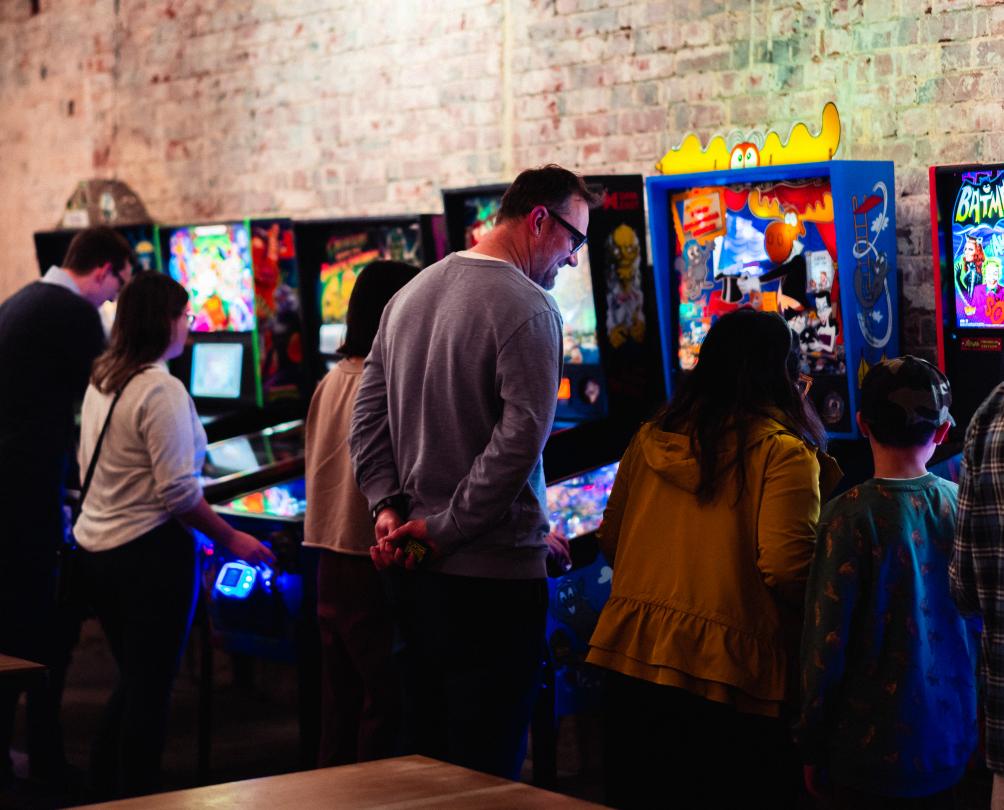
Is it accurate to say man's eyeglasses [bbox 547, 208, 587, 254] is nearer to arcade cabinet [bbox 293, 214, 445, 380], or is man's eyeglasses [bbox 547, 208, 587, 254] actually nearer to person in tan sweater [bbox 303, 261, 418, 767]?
person in tan sweater [bbox 303, 261, 418, 767]

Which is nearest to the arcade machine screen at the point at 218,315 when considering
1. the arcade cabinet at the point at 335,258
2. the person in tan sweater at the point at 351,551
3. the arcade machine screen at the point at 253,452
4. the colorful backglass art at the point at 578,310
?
the arcade machine screen at the point at 253,452

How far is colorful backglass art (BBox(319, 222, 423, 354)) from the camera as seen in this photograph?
4566 mm

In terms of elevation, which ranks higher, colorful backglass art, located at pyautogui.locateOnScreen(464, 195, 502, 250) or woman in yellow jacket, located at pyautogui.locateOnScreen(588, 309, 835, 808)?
colorful backglass art, located at pyautogui.locateOnScreen(464, 195, 502, 250)

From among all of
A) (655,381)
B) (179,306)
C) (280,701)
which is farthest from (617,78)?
(280,701)

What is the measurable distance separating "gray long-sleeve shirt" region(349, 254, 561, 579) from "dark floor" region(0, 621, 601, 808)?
152 centimetres

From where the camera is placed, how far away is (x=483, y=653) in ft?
8.33

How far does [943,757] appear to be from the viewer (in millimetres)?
2248

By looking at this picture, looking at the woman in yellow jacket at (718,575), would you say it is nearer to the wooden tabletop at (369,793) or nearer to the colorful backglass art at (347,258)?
the wooden tabletop at (369,793)

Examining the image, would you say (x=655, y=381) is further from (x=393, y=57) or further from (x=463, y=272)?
(x=393, y=57)

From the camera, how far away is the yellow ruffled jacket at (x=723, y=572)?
95.4 inches

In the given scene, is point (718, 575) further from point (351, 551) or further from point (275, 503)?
point (275, 503)

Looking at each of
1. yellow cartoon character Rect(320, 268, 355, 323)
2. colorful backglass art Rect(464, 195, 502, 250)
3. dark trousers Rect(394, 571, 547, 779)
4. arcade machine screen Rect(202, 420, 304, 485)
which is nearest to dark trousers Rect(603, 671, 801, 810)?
dark trousers Rect(394, 571, 547, 779)

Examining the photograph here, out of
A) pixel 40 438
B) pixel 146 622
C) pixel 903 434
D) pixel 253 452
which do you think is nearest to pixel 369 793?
pixel 903 434

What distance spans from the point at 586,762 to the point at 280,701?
148 cm
